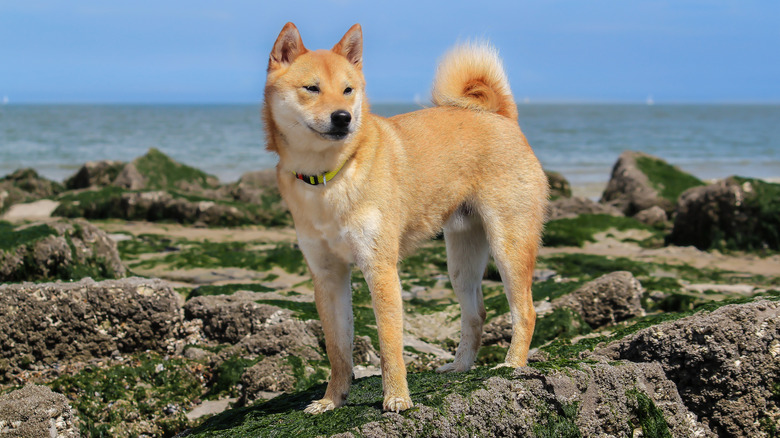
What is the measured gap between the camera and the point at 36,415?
4.54 meters

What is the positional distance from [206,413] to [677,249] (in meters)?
8.92

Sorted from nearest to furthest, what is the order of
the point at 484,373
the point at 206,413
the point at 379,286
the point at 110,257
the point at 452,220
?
the point at 379,286 < the point at 484,373 < the point at 452,220 < the point at 206,413 < the point at 110,257

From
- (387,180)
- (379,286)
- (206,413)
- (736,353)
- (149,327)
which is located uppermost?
(387,180)

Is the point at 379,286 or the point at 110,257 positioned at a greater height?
the point at 379,286

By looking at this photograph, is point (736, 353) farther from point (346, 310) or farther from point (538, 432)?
point (346, 310)

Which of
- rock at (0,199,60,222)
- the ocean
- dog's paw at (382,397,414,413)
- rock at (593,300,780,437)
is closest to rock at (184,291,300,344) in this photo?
dog's paw at (382,397,414,413)

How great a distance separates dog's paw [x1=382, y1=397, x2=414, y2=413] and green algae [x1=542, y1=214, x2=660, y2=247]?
27.7 feet

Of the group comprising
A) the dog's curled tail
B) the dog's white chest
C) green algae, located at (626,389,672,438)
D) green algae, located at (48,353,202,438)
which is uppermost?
the dog's curled tail

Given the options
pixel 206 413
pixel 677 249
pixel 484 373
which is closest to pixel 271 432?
pixel 484 373

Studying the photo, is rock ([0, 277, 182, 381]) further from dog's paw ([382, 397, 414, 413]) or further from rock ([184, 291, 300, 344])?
dog's paw ([382, 397, 414, 413])

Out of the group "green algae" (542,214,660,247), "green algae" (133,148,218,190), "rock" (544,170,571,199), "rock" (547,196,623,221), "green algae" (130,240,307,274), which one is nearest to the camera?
A: "green algae" (130,240,307,274)

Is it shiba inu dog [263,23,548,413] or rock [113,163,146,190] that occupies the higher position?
shiba inu dog [263,23,548,413]

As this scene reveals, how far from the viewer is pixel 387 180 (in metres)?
4.45

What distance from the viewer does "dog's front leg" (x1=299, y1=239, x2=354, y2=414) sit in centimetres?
440
